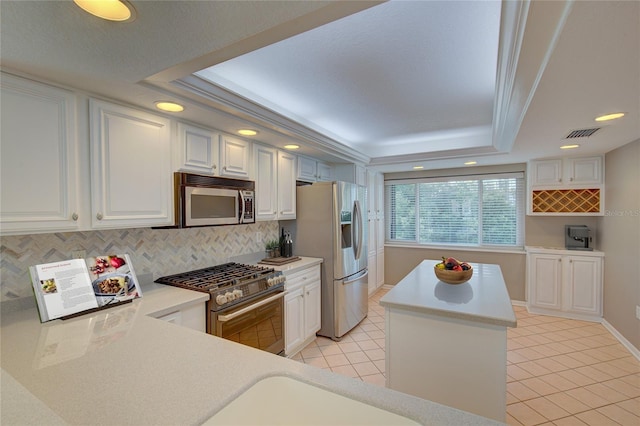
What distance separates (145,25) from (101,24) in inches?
6.1

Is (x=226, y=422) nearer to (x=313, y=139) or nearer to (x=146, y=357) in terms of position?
(x=146, y=357)

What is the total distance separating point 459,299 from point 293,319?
1572 millimetres

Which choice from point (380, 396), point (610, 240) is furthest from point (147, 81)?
point (610, 240)

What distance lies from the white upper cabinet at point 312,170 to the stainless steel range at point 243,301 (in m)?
1.38

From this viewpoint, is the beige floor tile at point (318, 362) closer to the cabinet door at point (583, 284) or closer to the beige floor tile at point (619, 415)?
the beige floor tile at point (619, 415)

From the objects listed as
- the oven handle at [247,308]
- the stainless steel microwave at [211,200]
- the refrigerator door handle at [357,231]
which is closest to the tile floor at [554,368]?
the oven handle at [247,308]

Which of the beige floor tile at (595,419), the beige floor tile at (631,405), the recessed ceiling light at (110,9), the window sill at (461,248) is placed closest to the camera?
the recessed ceiling light at (110,9)

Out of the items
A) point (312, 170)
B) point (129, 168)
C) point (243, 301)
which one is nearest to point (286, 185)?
point (312, 170)

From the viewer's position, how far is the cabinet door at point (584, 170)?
369 centimetres

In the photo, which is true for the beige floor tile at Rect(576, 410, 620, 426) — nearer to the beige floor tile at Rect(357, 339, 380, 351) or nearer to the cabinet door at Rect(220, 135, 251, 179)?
the beige floor tile at Rect(357, 339, 380, 351)

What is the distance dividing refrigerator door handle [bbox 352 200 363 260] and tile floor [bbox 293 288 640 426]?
3.20 ft

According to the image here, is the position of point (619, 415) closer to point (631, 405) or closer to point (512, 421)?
point (631, 405)

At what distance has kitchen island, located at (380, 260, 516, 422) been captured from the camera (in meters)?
1.66

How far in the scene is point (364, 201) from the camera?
3.96 meters
